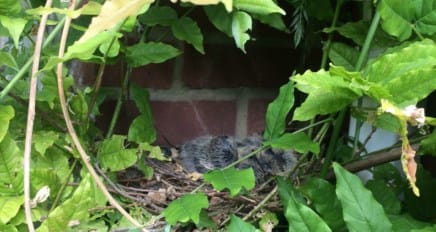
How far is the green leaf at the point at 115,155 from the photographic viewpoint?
0.57m

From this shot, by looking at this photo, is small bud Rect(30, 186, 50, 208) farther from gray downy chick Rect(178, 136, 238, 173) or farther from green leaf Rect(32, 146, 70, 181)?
gray downy chick Rect(178, 136, 238, 173)

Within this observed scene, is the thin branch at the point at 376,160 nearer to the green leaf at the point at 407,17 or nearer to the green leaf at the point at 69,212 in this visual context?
the green leaf at the point at 407,17

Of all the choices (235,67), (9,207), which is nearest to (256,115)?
(235,67)

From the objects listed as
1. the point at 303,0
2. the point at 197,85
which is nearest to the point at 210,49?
the point at 197,85

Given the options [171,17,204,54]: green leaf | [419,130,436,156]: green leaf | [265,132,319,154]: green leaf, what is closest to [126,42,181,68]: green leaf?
[171,17,204,54]: green leaf

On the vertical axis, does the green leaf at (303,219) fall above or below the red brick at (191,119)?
above

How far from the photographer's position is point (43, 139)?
1.78ft

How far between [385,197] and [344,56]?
0.16 m

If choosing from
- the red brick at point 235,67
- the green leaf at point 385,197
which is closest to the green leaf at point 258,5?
the green leaf at point 385,197

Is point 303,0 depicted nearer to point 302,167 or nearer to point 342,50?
point 342,50

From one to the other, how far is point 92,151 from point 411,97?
1.06 ft

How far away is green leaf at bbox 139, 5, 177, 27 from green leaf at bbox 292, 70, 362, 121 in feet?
0.81

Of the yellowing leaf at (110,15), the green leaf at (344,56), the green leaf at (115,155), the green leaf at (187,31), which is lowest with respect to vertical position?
the green leaf at (115,155)

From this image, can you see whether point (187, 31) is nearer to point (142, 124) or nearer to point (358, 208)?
point (142, 124)
